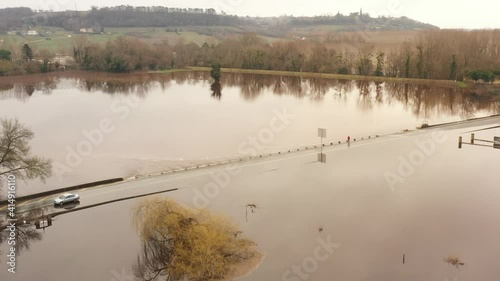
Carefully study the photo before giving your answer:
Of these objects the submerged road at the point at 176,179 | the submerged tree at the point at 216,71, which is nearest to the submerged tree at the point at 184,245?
the submerged road at the point at 176,179

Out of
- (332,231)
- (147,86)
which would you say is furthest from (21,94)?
(332,231)

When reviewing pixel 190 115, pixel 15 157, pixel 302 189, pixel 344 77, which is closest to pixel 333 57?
pixel 344 77

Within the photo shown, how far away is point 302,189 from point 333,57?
6157cm

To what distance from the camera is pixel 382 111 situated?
51.4 metres

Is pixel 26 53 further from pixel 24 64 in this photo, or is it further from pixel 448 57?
pixel 448 57

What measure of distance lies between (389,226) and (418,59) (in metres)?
56.6

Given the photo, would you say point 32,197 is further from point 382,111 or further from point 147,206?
point 382,111

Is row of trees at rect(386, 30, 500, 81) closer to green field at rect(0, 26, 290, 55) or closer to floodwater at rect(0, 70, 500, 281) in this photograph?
floodwater at rect(0, 70, 500, 281)

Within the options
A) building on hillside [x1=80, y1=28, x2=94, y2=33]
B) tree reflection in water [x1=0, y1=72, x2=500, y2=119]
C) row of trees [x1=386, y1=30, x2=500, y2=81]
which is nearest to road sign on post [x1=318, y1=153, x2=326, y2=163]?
tree reflection in water [x1=0, y1=72, x2=500, y2=119]

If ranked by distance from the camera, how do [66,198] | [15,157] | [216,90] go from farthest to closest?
[216,90]
[15,157]
[66,198]

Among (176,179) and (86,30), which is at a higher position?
(86,30)

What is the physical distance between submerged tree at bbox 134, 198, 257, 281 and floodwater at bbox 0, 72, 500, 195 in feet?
34.1

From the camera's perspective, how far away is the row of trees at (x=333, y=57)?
237 feet

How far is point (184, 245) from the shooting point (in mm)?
18375
